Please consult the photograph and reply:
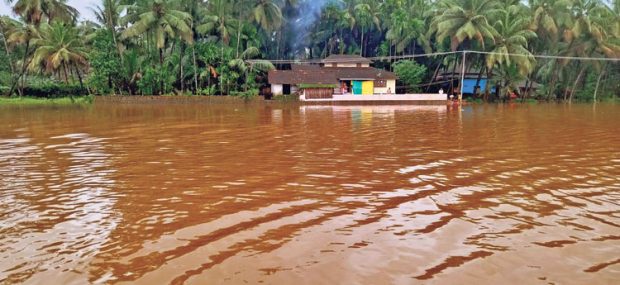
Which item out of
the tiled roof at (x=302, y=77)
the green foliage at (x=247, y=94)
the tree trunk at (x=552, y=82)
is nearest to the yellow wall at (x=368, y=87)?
the tiled roof at (x=302, y=77)

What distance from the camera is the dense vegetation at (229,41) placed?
Answer: 3753 cm

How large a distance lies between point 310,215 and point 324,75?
124 ft

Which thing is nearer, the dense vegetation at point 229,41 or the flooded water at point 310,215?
the flooded water at point 310,215

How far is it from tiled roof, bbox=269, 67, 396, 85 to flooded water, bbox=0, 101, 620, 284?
3092 centimetres

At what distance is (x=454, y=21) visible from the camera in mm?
39719

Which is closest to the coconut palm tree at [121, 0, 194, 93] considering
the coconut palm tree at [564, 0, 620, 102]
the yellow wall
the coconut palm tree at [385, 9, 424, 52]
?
the yellow wall

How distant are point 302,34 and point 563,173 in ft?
155

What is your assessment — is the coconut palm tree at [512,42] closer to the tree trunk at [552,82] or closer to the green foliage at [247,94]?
the tree trunk at [552,82]

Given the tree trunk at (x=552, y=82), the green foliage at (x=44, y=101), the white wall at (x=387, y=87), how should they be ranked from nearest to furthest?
the green foliage at (x=44, y=101)
the white wall at (x=387, y=87)
the tree trunk at (x=552, y=82)

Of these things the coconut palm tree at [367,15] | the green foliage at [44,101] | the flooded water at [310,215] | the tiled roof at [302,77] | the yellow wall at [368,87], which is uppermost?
the coconut palm tree at [367,15]

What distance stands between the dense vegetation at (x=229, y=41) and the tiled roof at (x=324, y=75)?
1.72 m

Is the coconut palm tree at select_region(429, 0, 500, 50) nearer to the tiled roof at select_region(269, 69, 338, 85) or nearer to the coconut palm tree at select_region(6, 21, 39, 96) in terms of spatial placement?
the tiled roof at select_region(269, 69, 338, 85)

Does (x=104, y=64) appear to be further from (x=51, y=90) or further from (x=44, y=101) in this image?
(x=51, y=90)

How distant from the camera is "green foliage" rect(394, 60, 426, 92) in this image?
149ft
